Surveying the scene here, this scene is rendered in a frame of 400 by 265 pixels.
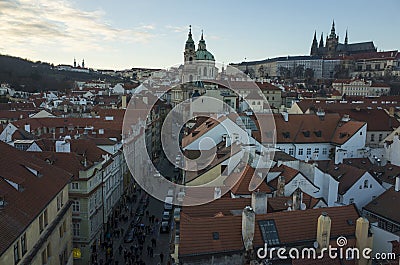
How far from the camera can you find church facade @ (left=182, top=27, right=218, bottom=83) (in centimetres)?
8869

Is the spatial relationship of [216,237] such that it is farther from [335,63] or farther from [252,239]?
[335,63]

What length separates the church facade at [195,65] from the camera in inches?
3492

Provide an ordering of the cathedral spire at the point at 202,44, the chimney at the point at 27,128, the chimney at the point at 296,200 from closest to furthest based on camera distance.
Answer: the chimney at the point at 296,200 → the chimney at the point at 27,128 → the cathedral spire at the point at 202,44

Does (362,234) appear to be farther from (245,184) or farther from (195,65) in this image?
(195,65)

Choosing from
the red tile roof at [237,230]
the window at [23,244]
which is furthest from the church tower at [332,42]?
the window at [23,244]

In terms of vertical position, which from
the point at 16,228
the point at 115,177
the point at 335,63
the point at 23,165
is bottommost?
the point at 115,177

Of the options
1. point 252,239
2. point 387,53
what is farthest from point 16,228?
point 387,53

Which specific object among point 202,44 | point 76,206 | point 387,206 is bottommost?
point 76,206

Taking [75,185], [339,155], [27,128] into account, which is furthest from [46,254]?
[339,155]

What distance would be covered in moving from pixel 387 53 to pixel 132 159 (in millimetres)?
127149

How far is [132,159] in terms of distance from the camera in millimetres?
41375

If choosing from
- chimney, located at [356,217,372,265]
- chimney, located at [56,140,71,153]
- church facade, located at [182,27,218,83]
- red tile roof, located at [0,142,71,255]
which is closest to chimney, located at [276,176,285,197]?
chimney, located at [356,217,372,265]

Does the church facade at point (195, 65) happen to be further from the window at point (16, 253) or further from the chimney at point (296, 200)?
the window at point (16, 253)

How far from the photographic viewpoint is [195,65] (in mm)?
89500
